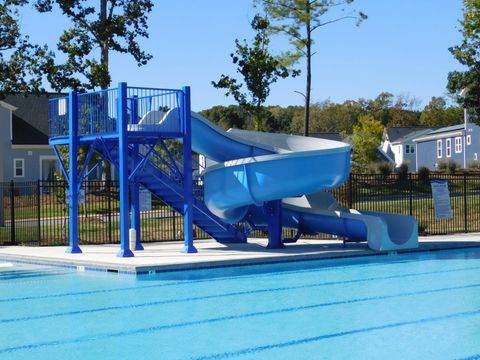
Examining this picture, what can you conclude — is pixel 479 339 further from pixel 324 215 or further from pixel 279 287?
pixel 324 215

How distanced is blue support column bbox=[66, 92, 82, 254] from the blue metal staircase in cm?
81

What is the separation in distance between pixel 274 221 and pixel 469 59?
2237 centimetres

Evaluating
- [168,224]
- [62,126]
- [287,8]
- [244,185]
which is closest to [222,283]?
[244,185]

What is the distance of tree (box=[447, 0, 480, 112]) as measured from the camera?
126 ft

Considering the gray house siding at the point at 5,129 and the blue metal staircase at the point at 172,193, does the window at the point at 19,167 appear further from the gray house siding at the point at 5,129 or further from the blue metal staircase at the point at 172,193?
the blue metal staircase at the point at 172,193

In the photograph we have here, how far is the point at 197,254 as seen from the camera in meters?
20.7

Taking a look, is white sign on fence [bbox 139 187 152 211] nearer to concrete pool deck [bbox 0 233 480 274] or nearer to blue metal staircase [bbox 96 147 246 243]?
blue metal staircase [bbox 96 147 246 243]

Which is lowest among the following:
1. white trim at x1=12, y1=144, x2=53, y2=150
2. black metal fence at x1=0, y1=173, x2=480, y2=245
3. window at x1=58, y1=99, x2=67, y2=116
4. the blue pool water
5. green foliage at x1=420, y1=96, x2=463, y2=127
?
the blue pool water

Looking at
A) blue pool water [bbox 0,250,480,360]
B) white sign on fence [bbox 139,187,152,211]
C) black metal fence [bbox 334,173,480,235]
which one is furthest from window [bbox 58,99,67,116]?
black metal fence [bbox 334,173,480,235]

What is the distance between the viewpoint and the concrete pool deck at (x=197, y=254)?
18.4 metres

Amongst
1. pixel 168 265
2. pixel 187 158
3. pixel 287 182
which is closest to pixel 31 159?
pixel 187 158

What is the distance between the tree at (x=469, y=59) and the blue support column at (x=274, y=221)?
20.0 m

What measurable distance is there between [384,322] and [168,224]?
2089 cm

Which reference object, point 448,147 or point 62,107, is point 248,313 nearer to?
point 62,107
